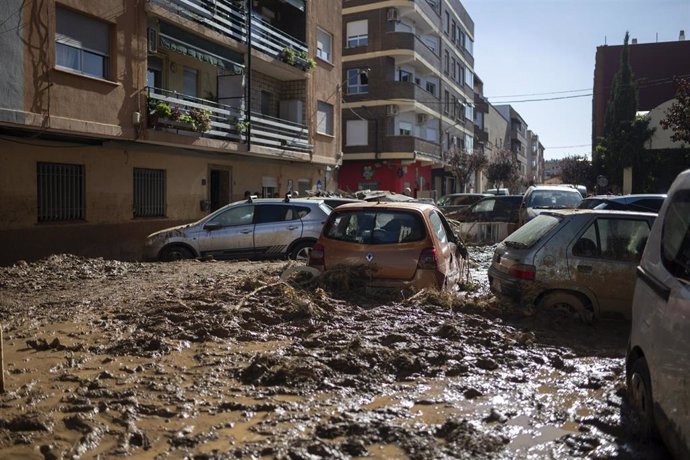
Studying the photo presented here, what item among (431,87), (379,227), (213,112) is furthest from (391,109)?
(379,227)

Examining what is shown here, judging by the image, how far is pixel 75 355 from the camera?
5.04 metres

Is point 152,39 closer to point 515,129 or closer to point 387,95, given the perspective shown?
point 387,95

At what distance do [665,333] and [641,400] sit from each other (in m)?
0.71

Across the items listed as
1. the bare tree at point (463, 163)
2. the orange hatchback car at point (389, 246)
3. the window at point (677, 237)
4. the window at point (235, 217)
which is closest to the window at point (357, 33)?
the bare tree at point (463, 163)

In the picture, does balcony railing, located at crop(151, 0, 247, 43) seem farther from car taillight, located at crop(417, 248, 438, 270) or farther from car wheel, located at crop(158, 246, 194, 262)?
car taillight, located at crop(417, 248, 438, 270)

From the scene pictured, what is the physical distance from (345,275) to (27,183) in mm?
8743

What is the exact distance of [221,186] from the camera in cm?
1966

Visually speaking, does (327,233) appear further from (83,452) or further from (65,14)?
(65,14)

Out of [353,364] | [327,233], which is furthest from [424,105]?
[353,364]

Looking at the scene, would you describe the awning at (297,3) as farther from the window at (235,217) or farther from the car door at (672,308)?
the car door at (672,308)

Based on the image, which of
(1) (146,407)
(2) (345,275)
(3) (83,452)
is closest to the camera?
(3) (83,452)

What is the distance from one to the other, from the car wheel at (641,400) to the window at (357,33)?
3314 centimetres

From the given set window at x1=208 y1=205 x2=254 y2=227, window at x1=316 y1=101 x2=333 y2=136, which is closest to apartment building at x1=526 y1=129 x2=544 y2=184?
window at x1=316 y1=101 x2=333 y2=136

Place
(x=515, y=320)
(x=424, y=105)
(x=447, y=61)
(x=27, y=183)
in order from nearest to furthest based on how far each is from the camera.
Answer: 1. (x=515, y=320)
2. (x=27, y=183)
3. (x=424, y=105)
4. (x=447, y=61)
